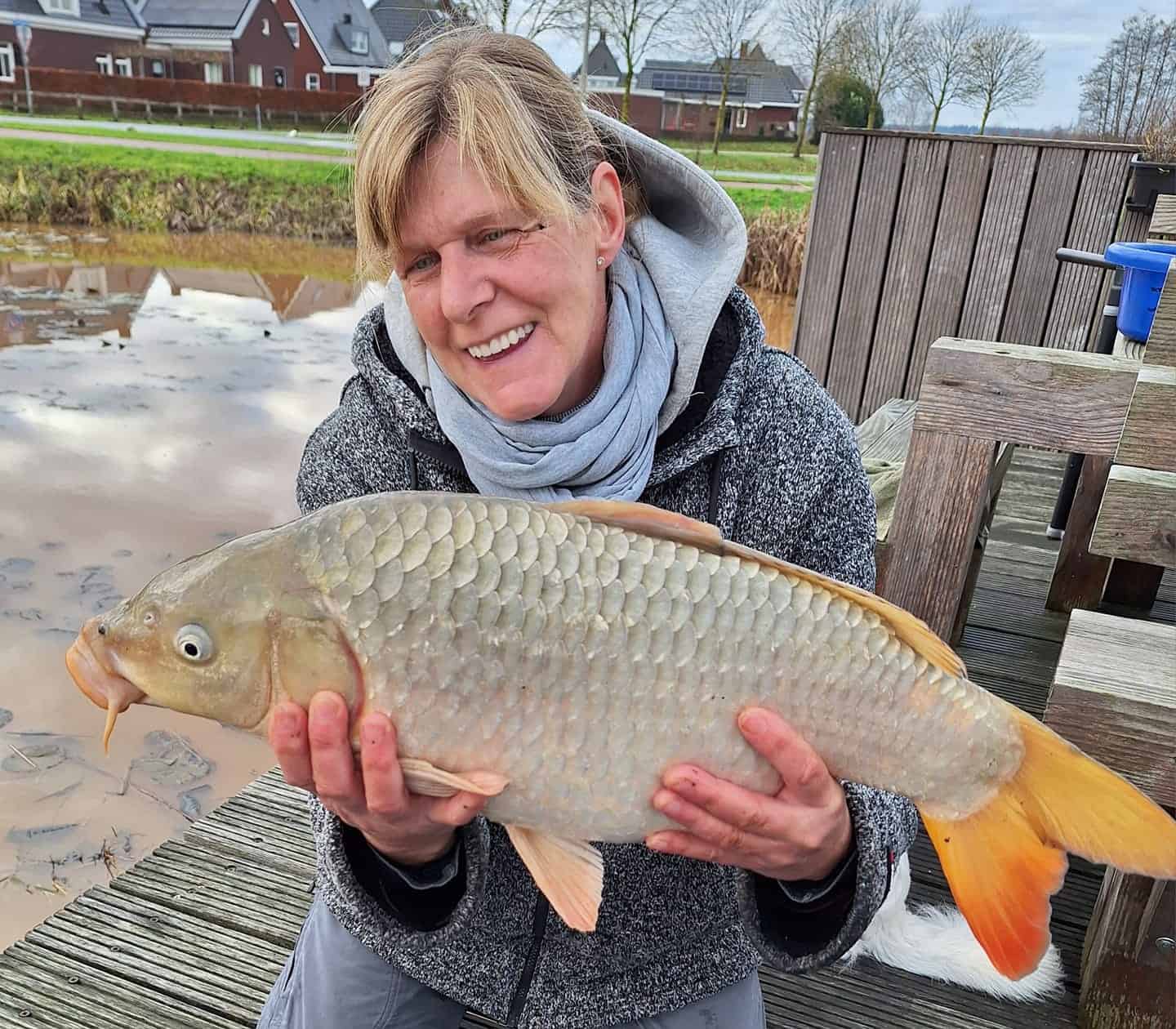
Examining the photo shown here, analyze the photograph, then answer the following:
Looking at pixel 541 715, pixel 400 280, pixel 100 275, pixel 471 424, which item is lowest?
pixel 100 275

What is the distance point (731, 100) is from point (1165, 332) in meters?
42.1

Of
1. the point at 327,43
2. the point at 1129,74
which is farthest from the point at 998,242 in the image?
the point at 327,43

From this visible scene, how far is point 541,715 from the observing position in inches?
36.4

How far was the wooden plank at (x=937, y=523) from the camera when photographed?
61.7 inches

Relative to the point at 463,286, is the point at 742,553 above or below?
below

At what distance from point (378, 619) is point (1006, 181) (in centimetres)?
309

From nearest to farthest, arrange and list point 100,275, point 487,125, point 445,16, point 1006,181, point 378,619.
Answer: point 378,619 → point 487,125 → point 445,16 → point 1006,181 → point 100,275

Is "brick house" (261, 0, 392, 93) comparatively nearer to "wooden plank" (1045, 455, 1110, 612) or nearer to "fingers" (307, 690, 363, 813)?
"wooden plank" (1045, 455, 1110, 612)

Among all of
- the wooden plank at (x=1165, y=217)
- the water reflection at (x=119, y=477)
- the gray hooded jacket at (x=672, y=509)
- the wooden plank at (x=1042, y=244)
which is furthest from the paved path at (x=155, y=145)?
the gray hooded jacket at (x=672, y=509)

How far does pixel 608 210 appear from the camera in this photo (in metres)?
1.26

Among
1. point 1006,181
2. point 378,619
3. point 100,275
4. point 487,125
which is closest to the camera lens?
point 378,619

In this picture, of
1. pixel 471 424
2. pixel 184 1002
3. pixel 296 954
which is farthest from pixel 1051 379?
pixel 184 1002

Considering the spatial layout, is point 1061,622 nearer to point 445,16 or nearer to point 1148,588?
point 1148,588

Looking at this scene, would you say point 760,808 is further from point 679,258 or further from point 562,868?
point 679,258
